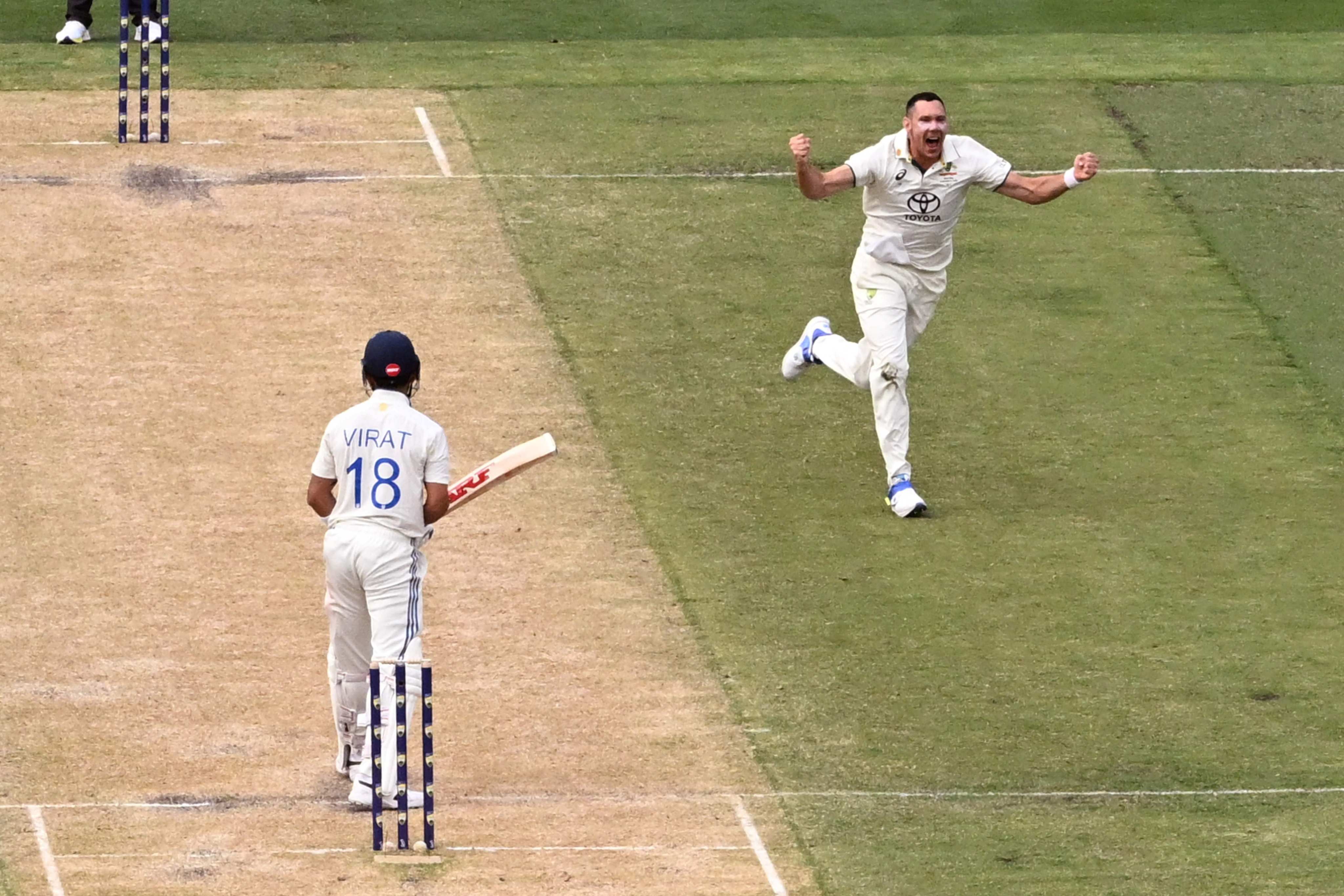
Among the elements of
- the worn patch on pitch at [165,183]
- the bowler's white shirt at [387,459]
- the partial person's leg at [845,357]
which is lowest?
the worn patch on pitch at [165,183]

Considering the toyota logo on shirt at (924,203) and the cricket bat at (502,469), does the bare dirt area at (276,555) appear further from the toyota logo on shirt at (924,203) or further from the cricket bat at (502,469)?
the toyota logo on shirt at (924,203)

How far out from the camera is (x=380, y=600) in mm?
10844

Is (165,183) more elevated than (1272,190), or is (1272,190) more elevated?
(1272,190)

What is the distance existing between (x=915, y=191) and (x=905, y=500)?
5.87 feet

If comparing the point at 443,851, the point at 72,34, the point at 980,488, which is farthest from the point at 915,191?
the point at 72,34

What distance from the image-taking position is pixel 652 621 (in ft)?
43.7

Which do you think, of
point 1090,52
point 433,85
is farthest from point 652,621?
point 1090,52

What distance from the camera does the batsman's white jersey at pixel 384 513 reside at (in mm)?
10773

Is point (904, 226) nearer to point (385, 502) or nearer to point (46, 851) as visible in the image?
point (385, 502)

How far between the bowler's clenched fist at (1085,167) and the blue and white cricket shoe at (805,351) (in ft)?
6.15

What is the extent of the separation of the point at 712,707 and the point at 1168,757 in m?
2.21

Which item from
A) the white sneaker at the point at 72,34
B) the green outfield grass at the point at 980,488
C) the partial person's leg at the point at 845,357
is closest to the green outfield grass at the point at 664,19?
the white sneaker at the point at 72,34

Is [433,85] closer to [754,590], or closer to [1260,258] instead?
[1260,258]

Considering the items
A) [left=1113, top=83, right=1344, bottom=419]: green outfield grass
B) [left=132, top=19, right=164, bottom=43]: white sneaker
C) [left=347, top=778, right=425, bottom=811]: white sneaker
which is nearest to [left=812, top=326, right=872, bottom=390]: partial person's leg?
[left=1113, top=83, right=1344, bottom=419]: green outfield grass
